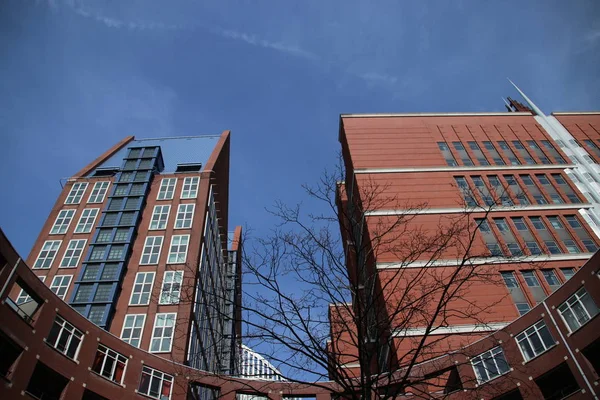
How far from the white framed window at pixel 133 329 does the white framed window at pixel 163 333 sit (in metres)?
1.18

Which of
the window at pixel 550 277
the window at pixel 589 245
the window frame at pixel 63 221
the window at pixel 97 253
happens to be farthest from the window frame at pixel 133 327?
the window at pixel 589 245

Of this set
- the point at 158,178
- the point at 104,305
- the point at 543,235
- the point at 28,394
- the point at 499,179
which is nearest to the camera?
the point at 28,394

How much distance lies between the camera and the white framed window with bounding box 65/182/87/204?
1969 inches

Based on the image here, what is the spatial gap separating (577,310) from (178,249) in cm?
3412

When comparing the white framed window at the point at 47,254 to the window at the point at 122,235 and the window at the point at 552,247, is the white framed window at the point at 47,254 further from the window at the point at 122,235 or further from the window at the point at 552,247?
the window at the point at 552,247

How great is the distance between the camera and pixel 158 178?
5300 cm

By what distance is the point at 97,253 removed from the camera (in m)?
43.2

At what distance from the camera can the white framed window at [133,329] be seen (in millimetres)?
36156

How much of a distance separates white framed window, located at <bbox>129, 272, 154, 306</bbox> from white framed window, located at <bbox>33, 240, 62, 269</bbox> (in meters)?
9.36

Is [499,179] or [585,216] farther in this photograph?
[499,179]

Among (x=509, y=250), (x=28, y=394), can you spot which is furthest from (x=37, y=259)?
(x=509, y=250)

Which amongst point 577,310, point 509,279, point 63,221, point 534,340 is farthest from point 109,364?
point 509,279

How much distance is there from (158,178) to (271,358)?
45.7 metres

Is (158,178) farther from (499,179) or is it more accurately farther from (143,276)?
(499,179)
